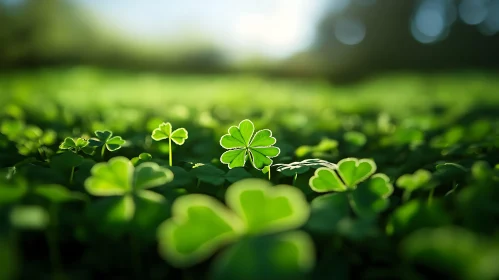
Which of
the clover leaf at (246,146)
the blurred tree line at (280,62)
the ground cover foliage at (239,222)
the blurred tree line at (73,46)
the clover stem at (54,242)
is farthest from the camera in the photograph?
the blurred tree line at (280,62)

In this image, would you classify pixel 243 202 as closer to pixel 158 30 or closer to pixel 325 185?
pixel 325 185

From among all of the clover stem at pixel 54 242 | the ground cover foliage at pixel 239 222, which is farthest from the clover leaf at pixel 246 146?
the clover stem at pixel 54 242

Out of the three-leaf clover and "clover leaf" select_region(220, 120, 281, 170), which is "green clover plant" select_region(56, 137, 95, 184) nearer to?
the three-leaf clover

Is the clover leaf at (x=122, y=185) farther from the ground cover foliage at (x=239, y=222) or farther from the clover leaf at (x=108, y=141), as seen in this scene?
the clover leaf at (x=108, y=141)

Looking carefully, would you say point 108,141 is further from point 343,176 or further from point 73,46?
point 73,46

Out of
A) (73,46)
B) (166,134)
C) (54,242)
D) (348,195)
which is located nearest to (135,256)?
(54,242)

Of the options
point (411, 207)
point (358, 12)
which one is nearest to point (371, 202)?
point (411, 207)
